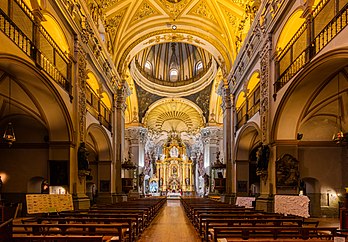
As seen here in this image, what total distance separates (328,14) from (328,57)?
5.97ft

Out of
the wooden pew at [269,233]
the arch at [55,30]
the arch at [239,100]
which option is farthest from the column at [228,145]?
the wooden pew at [269,233]

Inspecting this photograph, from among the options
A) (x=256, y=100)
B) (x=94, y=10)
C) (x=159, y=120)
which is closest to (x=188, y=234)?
(x=256, y=100)

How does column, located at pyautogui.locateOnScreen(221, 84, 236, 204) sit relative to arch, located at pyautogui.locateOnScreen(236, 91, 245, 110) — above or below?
below

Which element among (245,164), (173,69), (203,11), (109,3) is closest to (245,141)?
(245,164)

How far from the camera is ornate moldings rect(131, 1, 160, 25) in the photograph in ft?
73.1

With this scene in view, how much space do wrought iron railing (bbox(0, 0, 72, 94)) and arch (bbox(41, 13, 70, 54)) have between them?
56 cm

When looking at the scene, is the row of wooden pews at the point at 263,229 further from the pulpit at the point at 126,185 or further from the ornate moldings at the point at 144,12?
the ornate moldings at the point at 144,12

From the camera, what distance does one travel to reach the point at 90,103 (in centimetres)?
1753

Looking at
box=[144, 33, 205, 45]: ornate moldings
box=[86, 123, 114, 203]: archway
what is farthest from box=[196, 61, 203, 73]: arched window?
box=[86, 123, 114, 203]: archway

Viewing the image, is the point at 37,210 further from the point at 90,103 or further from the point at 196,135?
the point at 196,135

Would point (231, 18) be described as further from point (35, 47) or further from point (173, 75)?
→ point (173, 75)

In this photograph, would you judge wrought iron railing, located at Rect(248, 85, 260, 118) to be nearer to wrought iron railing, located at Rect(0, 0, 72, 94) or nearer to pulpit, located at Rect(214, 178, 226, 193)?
pulpit, located at Rect(214, 178, 226, 193)

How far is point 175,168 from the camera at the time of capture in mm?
47250

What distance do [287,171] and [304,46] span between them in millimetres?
3719
